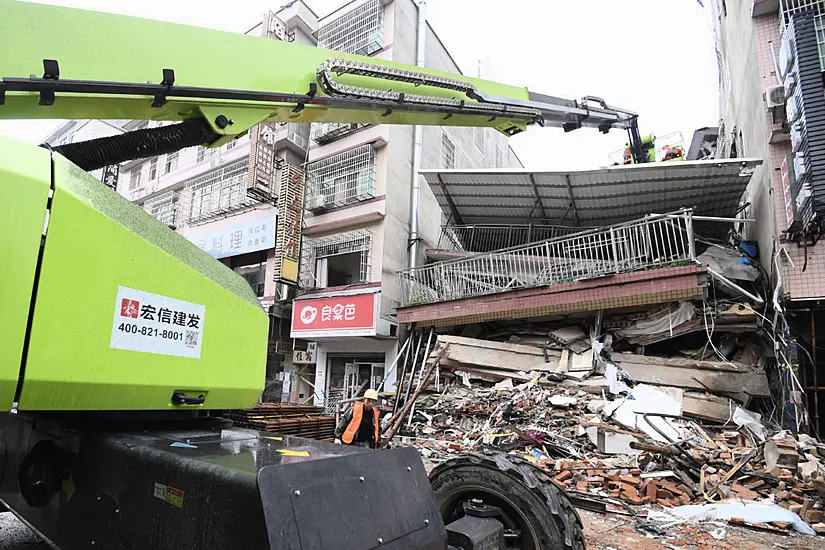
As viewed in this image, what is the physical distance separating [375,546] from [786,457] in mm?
7454

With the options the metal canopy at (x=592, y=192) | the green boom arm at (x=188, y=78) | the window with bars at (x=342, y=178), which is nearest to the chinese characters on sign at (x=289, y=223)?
the window with bars at (x=342, y=178)

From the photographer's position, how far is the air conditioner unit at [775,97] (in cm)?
880

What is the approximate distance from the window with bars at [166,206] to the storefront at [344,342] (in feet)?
33.3

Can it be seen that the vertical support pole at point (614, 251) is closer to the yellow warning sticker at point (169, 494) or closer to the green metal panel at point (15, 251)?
the yellow warning sticker at point (169, 494)

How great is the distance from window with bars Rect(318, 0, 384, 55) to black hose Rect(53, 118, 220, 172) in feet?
49.1

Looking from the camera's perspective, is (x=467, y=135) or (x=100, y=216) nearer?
(x=100, y=216)

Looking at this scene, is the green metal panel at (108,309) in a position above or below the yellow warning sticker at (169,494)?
above

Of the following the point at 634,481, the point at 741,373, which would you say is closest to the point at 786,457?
the point at 634,481

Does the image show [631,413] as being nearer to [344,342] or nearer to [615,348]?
[615,348]

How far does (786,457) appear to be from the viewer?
6750mm

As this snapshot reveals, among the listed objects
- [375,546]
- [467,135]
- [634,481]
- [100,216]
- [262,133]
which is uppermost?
[467,135]

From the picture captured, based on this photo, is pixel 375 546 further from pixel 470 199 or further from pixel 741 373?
pixel 470 199

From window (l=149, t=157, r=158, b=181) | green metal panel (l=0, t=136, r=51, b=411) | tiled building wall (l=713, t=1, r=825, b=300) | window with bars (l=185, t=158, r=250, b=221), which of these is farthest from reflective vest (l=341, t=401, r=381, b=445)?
window (l=149, t=157, r=158, b=181)

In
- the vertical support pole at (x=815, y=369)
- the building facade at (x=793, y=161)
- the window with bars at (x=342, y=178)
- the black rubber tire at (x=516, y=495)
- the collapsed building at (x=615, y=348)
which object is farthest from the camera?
the window with bars at (x=342, y=178)
